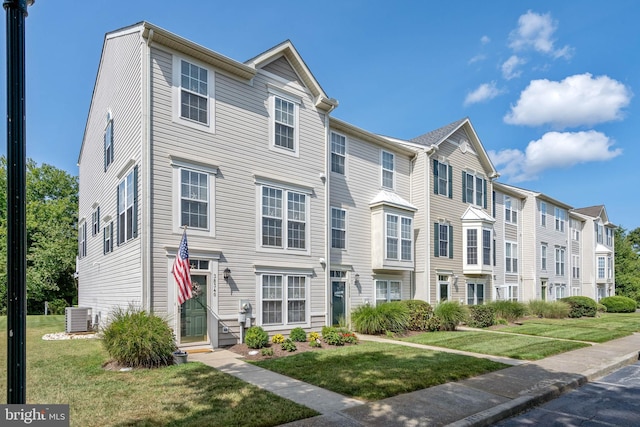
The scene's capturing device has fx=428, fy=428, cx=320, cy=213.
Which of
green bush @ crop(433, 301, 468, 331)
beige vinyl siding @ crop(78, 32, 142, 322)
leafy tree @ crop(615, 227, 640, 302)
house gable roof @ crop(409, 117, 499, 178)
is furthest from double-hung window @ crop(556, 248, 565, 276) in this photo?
beige vinyl siding @ crop(78, 32, 142, 322)

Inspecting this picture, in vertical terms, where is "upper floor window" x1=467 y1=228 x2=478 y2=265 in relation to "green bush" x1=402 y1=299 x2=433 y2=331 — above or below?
above

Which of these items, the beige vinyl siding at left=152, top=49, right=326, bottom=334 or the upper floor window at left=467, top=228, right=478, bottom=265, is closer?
the beige vinyl siding at left=152, top=49, right=326, bottom=334

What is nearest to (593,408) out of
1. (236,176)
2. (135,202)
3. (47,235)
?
(236,176)

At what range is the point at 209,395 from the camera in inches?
264

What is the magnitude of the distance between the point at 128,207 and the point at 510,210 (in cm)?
2320

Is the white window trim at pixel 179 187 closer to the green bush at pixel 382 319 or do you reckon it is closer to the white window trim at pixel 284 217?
the white window trim at pixel 284 217

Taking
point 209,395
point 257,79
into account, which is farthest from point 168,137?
point 209,395

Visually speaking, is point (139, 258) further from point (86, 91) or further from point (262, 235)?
point (86, 91)

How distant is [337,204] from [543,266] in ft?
65.1

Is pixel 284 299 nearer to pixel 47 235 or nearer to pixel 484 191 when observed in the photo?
pixel 484 191

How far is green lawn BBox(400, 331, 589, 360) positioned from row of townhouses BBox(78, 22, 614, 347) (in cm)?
350

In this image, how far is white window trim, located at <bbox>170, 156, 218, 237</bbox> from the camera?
36.7ft

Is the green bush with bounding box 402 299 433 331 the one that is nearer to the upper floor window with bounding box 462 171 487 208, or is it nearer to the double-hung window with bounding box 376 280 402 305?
the double-hung window with bounding box 376 280 402 305

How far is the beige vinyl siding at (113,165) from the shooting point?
1149 cm
